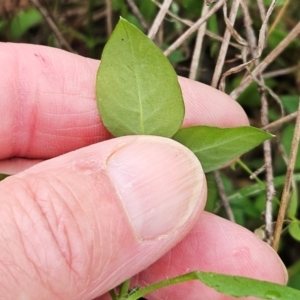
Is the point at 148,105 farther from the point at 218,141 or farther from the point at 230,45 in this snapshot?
the point at 230,45

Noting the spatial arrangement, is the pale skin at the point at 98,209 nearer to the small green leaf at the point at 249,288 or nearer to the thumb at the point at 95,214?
the thumb at the point at 95,214

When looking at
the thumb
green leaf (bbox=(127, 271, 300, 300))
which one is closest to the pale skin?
the thumb

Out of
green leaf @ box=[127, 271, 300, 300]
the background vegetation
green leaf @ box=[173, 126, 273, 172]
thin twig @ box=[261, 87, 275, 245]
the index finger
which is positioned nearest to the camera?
green leaf @ box=[127, 271, 300, 300]

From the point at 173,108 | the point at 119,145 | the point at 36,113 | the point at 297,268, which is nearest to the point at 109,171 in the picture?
the point at 119,145

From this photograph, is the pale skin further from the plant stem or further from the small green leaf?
the small green leaf

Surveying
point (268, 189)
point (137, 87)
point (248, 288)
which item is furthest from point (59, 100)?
point (248, 288)

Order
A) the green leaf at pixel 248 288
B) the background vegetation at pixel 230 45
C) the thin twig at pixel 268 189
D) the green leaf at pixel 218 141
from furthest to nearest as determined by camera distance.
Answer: the background vegetation at pixel 230 45, the thin twig at pixel 268 189, the green leaf at pixel 218 141, the green leaf at pixel 248 288

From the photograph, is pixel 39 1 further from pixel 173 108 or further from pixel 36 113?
pixel 173 108

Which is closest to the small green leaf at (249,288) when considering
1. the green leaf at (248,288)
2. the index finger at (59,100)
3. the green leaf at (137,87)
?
the green leaf at (248,288)
